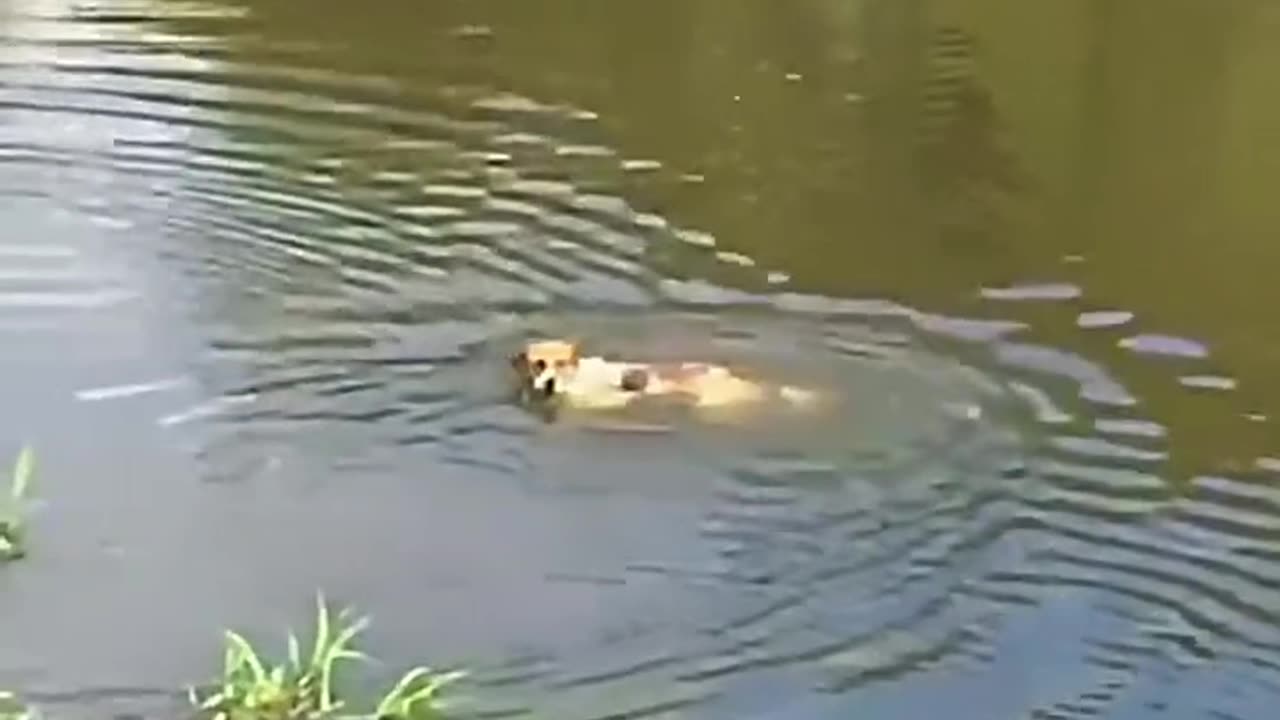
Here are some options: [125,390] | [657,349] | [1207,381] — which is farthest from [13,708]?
[1207,381]

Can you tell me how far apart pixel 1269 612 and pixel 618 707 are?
1.18m

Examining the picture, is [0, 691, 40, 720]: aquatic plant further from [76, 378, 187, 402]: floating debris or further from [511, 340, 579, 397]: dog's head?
[511, 340, 579, 397]: dog's head

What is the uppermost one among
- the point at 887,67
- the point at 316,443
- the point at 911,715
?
the point at 887,67

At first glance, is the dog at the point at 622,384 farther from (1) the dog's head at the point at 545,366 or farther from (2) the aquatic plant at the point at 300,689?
(2) the aquatic plant at the point at 300,689

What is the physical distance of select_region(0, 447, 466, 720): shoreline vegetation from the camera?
344 cm

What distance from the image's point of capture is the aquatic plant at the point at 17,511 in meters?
3.90

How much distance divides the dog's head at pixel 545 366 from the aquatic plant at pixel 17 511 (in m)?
1.00

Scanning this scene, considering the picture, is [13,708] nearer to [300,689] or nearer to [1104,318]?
[300,689]

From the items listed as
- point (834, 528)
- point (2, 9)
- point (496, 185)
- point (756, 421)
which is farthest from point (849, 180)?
point (2, 9)

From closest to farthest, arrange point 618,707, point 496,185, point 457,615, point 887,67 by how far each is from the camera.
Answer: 1. point 618,707
2. point 457,615
3. point 496,185
4. point 887,67

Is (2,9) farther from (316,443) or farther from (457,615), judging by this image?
(457,615)

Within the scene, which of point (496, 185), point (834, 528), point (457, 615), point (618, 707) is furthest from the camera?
point (496, 185)

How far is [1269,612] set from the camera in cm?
395

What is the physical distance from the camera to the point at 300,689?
3490mm
